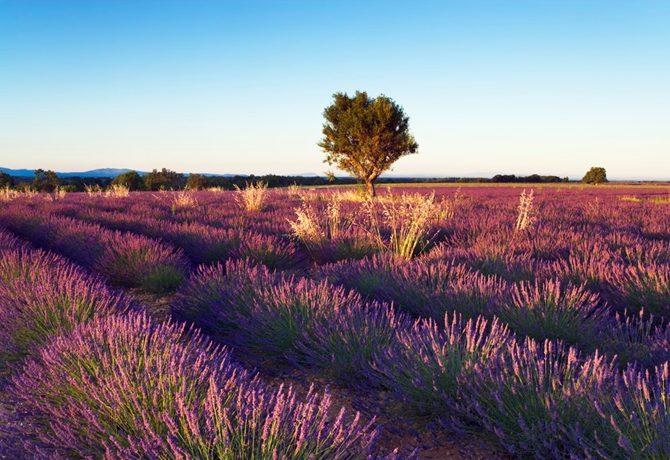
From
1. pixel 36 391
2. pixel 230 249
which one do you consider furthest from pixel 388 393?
pixel 230 249

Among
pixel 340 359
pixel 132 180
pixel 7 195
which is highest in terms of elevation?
pixel 132 180

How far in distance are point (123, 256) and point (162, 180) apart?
4556 centimetres

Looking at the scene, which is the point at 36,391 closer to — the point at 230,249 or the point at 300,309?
the point at 300,309

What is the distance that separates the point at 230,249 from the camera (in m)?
6.71

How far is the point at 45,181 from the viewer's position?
46.0m

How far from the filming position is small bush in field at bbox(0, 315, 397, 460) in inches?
62.9

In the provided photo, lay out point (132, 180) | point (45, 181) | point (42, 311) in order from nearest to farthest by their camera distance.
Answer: point (42, 311), point (45, 181), point (132, 180)

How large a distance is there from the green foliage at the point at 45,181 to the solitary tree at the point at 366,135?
34.4 metres

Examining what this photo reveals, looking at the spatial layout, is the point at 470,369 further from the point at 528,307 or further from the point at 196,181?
the point at 196,181

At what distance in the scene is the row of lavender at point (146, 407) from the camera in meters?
1.61

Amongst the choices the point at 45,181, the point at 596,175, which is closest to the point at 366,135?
the point at 45,181

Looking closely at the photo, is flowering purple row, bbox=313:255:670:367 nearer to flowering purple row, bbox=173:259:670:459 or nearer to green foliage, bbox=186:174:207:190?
flowering purple row, bbox=173:259:670:459

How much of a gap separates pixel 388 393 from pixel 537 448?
0.93 meters

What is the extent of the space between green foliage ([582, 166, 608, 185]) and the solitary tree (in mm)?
40023
